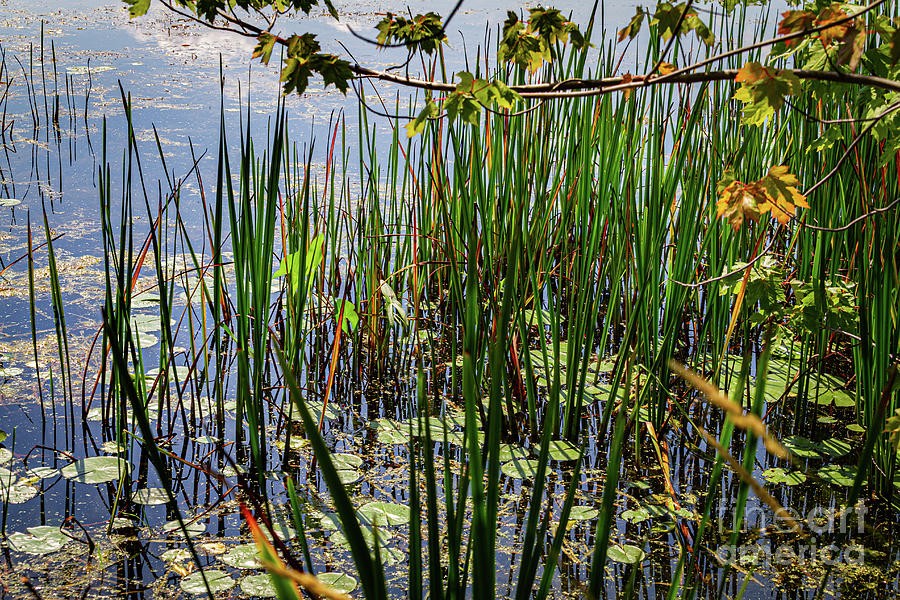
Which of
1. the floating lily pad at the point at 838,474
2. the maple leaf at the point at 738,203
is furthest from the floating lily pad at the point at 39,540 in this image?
the floating lily pad at the point at 838,474

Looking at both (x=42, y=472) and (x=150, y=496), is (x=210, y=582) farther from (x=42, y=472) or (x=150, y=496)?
(x=42, y=472)

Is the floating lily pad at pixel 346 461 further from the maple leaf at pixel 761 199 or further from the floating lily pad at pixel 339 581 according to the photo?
the maple leaf at pixel 761 199

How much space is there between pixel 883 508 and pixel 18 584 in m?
1.50

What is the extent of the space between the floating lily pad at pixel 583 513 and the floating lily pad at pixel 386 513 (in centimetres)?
30

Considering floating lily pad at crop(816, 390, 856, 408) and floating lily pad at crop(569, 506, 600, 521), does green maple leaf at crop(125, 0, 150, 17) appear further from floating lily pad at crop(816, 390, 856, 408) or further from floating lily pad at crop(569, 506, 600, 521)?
floating lily pad at crop(816, 390, 856, 408)

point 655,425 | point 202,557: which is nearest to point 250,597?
point 202,557

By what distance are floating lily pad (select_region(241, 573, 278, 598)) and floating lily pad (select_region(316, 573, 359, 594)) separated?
75 mm

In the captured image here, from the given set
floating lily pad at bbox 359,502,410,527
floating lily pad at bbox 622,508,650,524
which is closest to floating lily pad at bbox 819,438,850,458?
floating lily pad at bbox 622,508,650,524

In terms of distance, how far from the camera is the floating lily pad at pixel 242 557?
127cm

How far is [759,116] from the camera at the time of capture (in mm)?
1182

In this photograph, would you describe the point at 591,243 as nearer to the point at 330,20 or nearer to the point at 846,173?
the point at 846,173

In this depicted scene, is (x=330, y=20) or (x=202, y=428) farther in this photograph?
→ (x=330, y=20)

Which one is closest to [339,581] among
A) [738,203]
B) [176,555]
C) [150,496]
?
[176,555]

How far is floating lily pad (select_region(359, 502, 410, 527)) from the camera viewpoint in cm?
142
